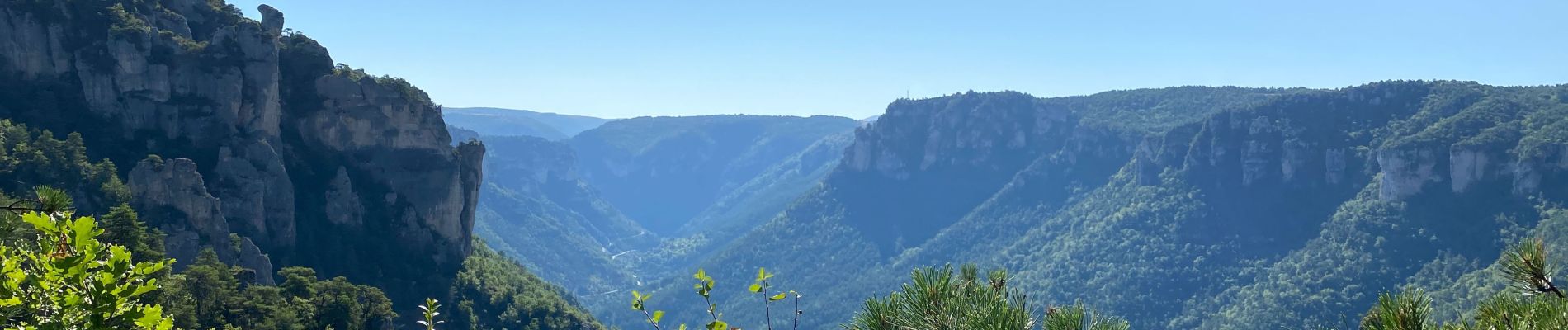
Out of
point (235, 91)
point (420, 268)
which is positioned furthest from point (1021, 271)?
point (235, 91)

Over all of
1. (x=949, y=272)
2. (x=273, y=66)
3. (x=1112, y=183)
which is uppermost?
(x=273, y=66)

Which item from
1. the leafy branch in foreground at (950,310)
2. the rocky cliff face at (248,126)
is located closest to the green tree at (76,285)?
the leafy branch in foreground at (950,310)

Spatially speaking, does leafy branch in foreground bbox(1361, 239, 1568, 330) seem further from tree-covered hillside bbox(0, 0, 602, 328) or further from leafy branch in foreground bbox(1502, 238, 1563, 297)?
tree-covered hillside bbox(0, 0, 602, 328)

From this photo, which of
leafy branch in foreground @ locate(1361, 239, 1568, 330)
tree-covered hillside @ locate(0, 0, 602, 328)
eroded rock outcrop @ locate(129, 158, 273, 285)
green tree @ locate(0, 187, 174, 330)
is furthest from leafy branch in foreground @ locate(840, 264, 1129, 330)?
eroded rock outcrop @ locate(129, 158, 273, 285)

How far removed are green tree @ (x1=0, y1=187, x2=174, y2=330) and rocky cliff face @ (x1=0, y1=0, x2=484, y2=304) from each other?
47.7 metres

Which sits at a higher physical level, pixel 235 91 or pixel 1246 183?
pixel 235 91

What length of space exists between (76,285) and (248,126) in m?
59.6

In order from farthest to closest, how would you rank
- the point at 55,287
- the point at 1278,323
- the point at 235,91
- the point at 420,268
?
the point at 1278,323, the point at 420,268, the point at 235,91, the point at 55,287

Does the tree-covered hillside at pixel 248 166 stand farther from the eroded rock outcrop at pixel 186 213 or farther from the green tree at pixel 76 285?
the green tree at pixel 76 285

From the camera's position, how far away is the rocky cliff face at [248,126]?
56.5 m

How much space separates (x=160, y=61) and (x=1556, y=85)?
180396 mm

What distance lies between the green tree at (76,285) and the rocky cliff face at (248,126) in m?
47.7

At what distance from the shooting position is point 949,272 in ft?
42.9

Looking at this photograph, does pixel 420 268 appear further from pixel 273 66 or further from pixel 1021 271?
pixel 1021 271
